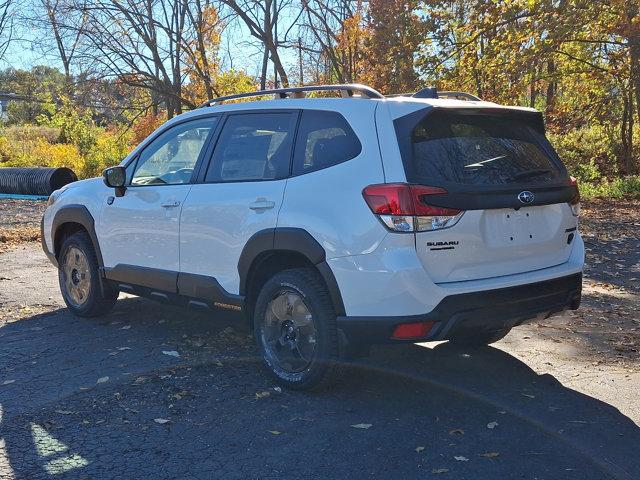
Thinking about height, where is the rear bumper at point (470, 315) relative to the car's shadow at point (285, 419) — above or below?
above

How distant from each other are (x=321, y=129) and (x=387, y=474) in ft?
7.12

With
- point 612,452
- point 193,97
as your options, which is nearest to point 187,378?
point 612,452

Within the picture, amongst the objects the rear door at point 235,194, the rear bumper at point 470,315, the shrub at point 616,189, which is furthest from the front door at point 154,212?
the shrub at point 616,189

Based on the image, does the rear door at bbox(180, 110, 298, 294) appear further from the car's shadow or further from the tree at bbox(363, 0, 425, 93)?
the tree at bbox(363, 0, 425, 93)

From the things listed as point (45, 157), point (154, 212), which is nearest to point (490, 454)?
point (154, 212)

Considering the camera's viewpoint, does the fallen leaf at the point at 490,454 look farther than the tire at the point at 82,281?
No

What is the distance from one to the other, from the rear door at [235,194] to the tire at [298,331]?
337 millimetres

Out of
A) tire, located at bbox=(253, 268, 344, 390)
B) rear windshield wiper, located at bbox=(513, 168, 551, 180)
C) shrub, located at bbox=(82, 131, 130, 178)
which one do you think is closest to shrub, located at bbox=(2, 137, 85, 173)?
shrub, located at bbox=(82, 131, 130, 178)

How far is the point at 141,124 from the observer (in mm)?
27812

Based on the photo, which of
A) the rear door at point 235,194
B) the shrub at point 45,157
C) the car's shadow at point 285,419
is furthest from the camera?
the shrub at point 45,157

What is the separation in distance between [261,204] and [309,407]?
4.37ft

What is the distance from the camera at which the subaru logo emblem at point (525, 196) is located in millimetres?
4023

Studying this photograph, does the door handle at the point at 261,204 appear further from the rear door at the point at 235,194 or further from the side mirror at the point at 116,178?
the side mirror at the point at 116,178

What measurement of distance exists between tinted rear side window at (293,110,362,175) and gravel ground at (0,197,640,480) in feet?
4.88
